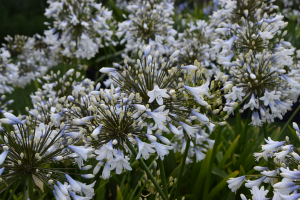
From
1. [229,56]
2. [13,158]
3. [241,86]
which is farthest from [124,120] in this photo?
[229,56]

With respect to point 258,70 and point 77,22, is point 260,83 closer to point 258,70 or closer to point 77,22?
point 258,70

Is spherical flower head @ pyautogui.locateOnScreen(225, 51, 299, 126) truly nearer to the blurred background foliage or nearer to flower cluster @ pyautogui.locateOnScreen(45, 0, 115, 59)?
flower cluster @ pyautogui.locateOnScreen(45, 0, 115, 59)

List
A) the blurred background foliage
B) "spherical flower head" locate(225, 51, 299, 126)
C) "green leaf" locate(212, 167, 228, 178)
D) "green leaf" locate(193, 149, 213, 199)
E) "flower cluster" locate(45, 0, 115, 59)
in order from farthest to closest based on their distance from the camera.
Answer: the blurred background foliage → "flower cluster" locate(45, 0, 115, 59) → "green leaf" locate(212, 167, 228, 178) → "green leaf" locate(193, 149, 213, 199) → "spherical flower head" locate(225, 51, 299, 126)

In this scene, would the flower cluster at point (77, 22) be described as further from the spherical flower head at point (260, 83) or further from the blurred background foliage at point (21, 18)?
the blurred background foliage at point (21, 18)

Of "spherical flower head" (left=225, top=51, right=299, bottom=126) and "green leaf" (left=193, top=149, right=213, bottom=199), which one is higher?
"spherical flower head" (left=225, top=51, right=299, bottom=126)

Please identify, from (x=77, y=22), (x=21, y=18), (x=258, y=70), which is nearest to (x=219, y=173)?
(x=258, y=70)

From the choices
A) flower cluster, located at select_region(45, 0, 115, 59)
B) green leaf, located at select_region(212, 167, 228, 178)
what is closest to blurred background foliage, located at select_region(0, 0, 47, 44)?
flower cluster, located at select_region(45, 0, 115, 59)

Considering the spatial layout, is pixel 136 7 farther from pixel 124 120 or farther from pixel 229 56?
pixel 124 120

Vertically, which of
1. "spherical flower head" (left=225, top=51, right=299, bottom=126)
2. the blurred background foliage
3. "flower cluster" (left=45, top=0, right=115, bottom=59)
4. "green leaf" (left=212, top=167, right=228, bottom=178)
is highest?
the blurred background foliage

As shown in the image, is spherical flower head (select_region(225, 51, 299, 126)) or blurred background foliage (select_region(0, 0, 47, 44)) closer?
spherical flower head (select_region(225, 51, 299, 126))

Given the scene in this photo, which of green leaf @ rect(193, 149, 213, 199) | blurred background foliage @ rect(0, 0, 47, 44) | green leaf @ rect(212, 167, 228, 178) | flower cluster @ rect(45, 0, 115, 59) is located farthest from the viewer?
blurred background foliage @ rect(0, 0, 47, 44)

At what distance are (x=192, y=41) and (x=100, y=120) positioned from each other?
9.29 ft

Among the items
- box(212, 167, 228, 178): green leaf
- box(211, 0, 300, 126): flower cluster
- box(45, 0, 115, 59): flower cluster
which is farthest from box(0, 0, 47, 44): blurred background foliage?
box(212, 167, 228, 178): green leaf

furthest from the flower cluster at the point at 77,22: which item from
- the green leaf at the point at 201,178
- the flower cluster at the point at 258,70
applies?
the green leaf at the point at 201,178
